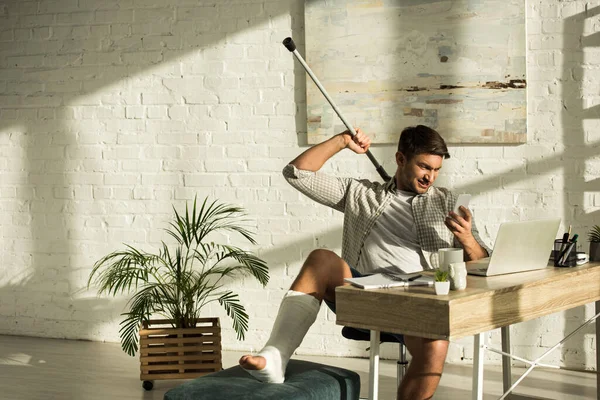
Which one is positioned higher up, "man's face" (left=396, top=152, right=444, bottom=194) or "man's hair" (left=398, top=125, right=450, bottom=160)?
"man's hair" (left=398, top=125, right=450, bottom=160)

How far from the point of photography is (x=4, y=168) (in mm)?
5453

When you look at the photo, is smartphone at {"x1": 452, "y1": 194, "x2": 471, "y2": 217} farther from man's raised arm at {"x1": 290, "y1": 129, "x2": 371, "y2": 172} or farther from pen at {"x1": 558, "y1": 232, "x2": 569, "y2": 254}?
man's raised arm at {"x1": 290, "y1": 129, "x2": 371, "y2": 172}

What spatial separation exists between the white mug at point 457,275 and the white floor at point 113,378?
126cm

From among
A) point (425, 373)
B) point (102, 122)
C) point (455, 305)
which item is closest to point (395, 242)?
point (425, 373)

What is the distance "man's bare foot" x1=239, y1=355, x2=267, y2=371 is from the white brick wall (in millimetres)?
2013

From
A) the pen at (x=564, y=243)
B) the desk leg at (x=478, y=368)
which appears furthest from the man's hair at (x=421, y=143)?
the desk leg at (x=478, y=368)

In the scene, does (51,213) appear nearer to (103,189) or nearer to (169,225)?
(103,189)

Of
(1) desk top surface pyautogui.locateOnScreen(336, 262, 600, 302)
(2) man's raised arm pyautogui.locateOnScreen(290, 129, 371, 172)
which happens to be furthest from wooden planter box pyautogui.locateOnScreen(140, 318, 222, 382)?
(1) desk top surface pyautogui.locateOnScreen(336, 262, 600, 302)

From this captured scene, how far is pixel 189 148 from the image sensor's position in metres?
5.03

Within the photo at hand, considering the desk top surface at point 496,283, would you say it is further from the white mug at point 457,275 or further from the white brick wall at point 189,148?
the white brick wall at point 189,148

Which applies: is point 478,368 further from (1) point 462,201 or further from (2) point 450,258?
(1) point 462,201

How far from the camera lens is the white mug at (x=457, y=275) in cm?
260

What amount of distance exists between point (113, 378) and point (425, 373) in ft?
6.85

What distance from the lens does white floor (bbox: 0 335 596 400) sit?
404cm
